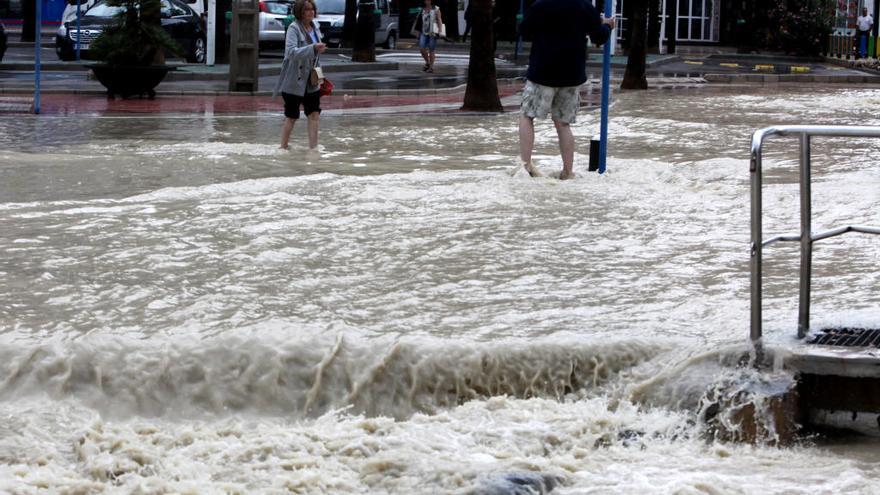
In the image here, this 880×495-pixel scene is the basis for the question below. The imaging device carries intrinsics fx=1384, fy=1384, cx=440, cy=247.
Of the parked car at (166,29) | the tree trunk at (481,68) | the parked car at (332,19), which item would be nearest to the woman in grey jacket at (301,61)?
the tree trunk at (481,68)

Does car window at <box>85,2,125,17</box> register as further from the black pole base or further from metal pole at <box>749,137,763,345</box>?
metal pole at <box>749,137,763,345</box>

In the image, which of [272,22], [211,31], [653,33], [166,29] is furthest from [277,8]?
[653,33]

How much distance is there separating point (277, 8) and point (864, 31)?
17.3 meters

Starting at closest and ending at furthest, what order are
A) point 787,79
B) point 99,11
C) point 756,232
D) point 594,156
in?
1. point 756,232
2. point 594,156
3. point 99,11
4. point 787,79

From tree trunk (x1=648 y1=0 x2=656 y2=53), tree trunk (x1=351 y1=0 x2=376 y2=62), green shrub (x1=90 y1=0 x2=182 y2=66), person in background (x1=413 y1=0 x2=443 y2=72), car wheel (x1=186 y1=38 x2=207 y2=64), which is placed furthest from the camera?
tree trunk (x1=648 y1=0 x2=656 y2=53)

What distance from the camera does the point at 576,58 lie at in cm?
1162

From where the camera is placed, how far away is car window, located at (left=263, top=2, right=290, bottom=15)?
34281mm

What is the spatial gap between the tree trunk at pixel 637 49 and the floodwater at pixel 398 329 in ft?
45.0

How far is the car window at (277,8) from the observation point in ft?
112


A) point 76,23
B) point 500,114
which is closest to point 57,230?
point 500,114

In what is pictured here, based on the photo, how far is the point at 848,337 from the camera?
A: 20.6 feet

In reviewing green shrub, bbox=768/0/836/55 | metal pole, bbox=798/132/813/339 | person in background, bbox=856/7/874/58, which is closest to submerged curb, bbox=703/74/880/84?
person in background, bbox=856/7/874/58

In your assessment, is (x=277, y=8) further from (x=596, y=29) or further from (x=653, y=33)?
(x=596, y=29)

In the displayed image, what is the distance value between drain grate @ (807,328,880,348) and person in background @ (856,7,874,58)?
3560cm
